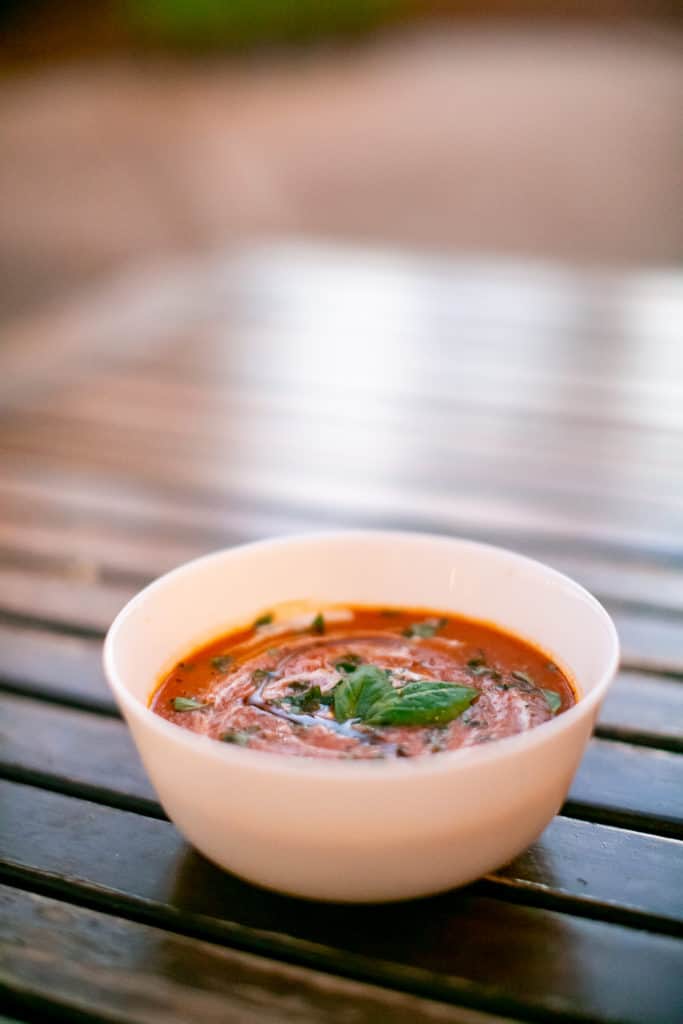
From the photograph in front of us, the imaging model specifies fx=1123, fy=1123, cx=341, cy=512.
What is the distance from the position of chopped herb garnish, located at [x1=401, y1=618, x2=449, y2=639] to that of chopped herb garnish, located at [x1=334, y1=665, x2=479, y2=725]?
4.5 inches

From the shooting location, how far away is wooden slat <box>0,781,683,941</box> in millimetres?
680

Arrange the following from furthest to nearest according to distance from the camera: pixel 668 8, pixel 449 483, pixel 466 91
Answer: pixel 668 8 → pixel 466 91 → pixel 449 483

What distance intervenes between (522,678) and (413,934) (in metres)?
0.20

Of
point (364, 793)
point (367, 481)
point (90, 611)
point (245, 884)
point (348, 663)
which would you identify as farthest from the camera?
point (367, 481)

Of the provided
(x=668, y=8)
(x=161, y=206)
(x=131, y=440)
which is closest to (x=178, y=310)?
(x=131, y=440)

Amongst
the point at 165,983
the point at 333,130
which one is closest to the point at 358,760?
the point at 165,983

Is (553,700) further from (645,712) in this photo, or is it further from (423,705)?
(645,712)

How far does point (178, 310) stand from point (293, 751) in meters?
1.82

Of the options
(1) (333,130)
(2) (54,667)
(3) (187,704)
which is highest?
(1) (333,130)

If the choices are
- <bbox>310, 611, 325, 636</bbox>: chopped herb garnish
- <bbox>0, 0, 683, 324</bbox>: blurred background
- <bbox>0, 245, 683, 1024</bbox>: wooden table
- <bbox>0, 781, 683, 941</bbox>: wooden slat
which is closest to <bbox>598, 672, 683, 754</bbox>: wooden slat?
<bbox>0, 245, 683, 1024</bbox>: wooden table

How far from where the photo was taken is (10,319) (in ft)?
13.6

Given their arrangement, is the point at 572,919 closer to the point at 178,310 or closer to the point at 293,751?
the point at 293,751

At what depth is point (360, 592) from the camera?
2.94ft

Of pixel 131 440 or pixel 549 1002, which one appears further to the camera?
pixel 131 440
